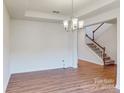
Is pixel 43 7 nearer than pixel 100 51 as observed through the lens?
Yes

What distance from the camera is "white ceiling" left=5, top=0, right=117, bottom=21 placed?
3455 mm

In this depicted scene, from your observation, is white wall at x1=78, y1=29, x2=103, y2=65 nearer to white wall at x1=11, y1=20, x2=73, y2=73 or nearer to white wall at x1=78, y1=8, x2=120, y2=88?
white wall at x1=11, y1=20, x2=73, y2=73

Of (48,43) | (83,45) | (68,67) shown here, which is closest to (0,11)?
(48,43)

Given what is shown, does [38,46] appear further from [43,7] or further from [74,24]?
[74,24]

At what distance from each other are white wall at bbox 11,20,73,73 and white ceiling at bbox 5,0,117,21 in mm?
673

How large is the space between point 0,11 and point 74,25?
2.17 meters

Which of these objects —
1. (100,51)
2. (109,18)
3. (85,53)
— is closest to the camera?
(109,18)

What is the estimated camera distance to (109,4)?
3.45 m

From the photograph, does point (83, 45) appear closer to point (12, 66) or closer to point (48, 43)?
point (48, 43)

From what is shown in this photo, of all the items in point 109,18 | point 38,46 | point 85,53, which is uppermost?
point 109,18

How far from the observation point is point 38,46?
5.71 m

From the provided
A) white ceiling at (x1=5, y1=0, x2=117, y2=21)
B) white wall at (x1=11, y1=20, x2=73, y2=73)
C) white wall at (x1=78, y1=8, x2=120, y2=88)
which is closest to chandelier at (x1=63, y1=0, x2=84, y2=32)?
white ceiling at (x1=5, y1=0, x2=117, y2=21)

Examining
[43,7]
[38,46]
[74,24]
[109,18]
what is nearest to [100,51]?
[109,18]

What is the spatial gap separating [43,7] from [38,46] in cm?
198
